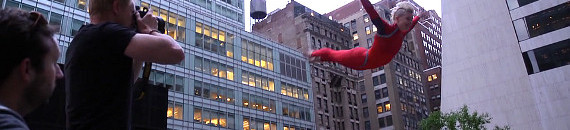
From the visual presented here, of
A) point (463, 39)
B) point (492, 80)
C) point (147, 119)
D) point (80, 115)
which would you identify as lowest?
point (80, 115)

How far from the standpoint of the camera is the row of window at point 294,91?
59600 millimetres

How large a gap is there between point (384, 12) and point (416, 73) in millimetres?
16553

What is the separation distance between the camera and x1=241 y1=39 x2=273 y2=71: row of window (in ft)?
186

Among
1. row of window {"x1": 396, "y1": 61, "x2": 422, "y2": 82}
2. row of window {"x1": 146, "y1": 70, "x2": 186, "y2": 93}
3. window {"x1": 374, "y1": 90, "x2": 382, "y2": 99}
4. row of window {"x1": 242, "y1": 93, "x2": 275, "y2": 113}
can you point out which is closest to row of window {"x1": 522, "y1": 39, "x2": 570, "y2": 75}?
row of window {"x1": 242, "y1": 93, "x2": 275, "y2": 113}

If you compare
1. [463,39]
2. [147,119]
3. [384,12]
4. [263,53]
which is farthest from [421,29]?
[147,119]

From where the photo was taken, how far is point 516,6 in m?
40.8

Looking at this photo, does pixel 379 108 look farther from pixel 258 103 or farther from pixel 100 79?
pixel 100 79

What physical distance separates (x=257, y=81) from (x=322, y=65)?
2824 cm

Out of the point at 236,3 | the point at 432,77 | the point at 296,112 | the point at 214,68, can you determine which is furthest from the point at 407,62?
the point at 214,68

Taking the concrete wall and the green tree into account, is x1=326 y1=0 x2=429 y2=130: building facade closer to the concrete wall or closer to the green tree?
the concrete wall

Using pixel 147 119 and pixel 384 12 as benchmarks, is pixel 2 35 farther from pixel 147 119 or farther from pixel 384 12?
pixel 384 12

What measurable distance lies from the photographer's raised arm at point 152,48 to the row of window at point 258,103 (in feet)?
165

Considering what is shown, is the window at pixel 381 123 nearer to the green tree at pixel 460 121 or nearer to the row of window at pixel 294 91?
the row of window at pixel 294 91

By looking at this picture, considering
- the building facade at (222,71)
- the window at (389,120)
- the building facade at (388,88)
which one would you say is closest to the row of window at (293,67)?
the building facade at (222,71)
